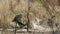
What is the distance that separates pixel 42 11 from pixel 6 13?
1.89ft

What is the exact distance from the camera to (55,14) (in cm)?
247

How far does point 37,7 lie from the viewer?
246cm

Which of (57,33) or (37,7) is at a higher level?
(37,7)

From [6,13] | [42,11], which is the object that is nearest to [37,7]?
[42,11]

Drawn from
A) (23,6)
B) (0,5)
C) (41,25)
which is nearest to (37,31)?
(41,25)

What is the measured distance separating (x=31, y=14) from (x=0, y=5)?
0.51 metres

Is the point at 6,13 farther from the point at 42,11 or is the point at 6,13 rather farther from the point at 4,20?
the point at 42,11

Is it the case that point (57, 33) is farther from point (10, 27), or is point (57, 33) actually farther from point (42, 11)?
point (10, 27)

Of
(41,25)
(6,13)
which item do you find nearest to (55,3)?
(41,25)

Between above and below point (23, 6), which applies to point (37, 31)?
below

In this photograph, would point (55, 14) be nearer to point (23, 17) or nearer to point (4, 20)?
point (23, 17)

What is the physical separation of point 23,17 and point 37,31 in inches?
12.5

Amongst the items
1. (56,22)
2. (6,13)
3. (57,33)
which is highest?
(6,13)

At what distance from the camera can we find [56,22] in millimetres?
2475
